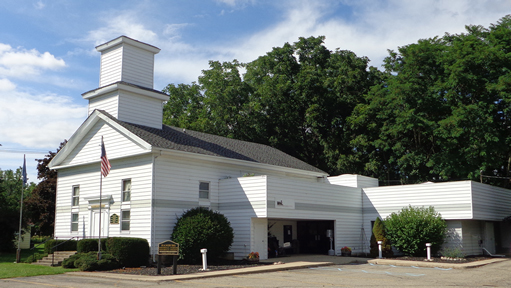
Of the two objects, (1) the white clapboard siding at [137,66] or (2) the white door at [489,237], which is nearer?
(1) the white clapboard siding at [137,66]

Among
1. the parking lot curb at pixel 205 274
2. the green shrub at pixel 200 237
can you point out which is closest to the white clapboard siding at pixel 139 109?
the green shrub at pixel 200 237

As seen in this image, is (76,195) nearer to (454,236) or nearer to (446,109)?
(454,236)

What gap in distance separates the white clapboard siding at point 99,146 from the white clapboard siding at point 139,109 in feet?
4.07

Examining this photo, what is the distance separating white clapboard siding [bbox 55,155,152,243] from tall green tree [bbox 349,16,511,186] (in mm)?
21521

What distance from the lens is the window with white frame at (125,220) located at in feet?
81.8

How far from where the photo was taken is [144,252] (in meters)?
22.7

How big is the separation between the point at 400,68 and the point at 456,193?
53.2 ft

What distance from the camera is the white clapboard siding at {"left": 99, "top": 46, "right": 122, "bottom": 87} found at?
27906 mm

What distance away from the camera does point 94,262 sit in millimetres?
20969

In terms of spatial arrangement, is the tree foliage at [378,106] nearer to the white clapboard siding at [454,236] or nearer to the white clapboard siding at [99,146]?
the white clapboard siding at [454,236]

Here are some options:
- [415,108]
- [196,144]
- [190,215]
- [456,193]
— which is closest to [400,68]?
[415,108]

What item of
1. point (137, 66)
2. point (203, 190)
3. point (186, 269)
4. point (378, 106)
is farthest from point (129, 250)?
point (378, 106)

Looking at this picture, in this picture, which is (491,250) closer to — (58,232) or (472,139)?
(472,139)

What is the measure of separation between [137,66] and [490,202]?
23169 millimetres
